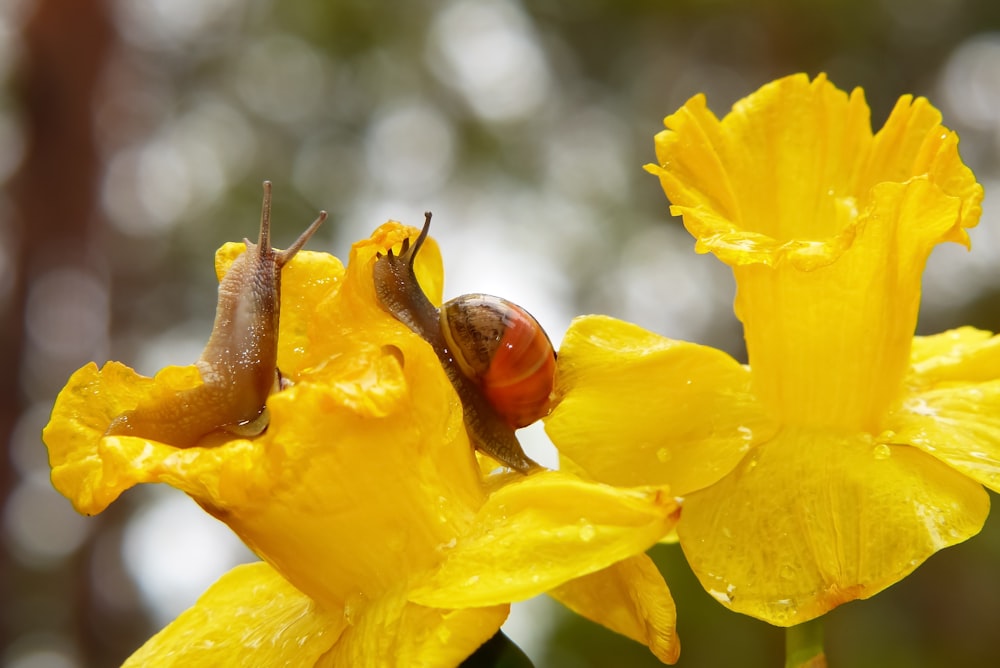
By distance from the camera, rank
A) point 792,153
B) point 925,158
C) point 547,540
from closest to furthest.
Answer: point 547,540 → point 925,158 → point 792,153

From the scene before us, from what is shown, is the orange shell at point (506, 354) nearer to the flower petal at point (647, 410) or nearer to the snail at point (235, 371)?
the flower petal at point (647, 410)

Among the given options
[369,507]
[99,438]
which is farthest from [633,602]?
[99,438]

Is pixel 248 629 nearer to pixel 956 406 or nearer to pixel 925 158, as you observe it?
pixel 956 406

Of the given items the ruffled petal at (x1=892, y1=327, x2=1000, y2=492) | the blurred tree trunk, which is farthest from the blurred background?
the ruffled petal at (x1=892, y1=327, x2=1000, y2=492)

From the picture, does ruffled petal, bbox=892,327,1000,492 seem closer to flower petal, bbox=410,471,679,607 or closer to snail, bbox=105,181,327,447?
flower petal, bbox=410,471,679,607

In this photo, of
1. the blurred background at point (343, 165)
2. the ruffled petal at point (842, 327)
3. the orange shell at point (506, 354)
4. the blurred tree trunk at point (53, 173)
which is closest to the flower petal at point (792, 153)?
the ruffled petal at point (842, 327)

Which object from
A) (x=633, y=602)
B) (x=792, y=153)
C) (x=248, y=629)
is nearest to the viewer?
(x=633, y=602)

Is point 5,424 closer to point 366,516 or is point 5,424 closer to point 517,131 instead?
point 517,131

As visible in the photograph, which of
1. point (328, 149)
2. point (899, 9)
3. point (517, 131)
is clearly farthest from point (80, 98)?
point (899, 9)
